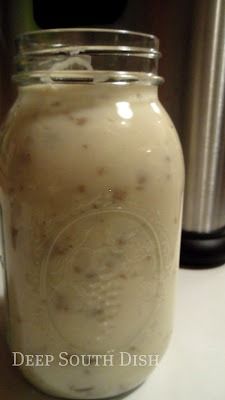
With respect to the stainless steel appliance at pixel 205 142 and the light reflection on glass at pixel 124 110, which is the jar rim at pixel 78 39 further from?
the stainless steel appliance at pixel 205 142

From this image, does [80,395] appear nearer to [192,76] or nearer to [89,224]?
[89,224]

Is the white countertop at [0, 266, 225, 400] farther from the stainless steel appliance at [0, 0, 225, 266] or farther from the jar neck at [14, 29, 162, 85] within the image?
the jar neck at [14, 29, 162, 85]

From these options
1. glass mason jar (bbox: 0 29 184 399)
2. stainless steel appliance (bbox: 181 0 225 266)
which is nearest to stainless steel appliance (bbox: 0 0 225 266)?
stainless steel appliance (bbox: 181 0 225 266)

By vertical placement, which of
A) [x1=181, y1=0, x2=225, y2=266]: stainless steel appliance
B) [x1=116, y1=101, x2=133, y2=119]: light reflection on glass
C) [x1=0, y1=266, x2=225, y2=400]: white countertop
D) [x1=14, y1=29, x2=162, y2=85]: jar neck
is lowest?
[x1=0, y1=266, x2=225, y2=400]: white countertop

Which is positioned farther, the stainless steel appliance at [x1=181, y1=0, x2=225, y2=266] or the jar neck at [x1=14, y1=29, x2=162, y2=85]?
the stainless steel appliance at [x1=181, y1=0, x2=225, y2=266]

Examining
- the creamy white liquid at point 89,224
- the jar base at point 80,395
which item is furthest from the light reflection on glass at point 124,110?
the jar base at point 80,395

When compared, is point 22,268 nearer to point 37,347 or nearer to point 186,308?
point 37,347

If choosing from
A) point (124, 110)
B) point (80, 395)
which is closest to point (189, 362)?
point (80, 395)

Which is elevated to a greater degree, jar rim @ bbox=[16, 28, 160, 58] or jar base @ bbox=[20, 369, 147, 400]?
jar rim @ bbox=[16, 28, 160, 58]
